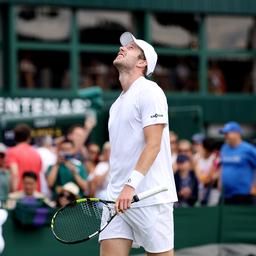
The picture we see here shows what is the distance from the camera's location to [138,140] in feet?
19.8

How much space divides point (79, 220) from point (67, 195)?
142 inches

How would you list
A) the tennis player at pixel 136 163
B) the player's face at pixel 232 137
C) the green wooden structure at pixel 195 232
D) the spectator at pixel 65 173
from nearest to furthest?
the tennis player at pixel 136 163 < the green wooden structure at pixel 195 232 < the spectator at pixel 65 173 < the player's face at pixel 232 137

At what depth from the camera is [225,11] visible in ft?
74.2

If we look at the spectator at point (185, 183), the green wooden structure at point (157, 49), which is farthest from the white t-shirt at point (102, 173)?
the green wooden structure at point (157, 49)

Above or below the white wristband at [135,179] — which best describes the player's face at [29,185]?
below

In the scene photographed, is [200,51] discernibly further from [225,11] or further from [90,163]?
[90,163]

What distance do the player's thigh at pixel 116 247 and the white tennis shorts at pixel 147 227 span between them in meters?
0.03

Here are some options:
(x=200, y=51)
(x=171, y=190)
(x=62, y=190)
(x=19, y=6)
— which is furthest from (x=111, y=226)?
(x=200, y=51)

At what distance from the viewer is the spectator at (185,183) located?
36.2 feet

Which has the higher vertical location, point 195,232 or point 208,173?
point 208,173

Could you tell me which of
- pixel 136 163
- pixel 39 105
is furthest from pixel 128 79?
pixel 39 105

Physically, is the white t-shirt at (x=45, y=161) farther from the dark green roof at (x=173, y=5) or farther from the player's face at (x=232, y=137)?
the dark green roof at (x=173, y=5)

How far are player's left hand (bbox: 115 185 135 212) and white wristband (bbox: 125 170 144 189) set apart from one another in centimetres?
2

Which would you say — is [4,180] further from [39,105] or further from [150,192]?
[39,105]
